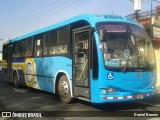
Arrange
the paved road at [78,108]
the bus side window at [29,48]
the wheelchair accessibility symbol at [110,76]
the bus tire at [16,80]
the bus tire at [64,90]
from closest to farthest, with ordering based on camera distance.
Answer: the wheelchair accessibility symbol at [110,76], the paved road at [78,108], the bus tire at [64,90], the bus side window at [29,48], the bus tire at [16,80]

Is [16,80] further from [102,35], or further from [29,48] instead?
[102,35]

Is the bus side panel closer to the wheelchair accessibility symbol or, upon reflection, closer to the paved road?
the paved road

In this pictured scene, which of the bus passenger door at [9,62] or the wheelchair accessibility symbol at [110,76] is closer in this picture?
the wheelchair accessibility symbol at [110,76]

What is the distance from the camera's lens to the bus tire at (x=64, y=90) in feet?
35.8

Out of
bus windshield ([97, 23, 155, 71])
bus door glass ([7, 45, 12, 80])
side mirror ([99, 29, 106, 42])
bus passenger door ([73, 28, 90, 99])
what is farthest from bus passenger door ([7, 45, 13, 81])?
side mirror ([99, 29, 106, 42])

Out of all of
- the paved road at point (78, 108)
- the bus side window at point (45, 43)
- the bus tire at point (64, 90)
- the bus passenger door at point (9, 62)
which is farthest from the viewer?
the bus passenger door at point (9, 62)

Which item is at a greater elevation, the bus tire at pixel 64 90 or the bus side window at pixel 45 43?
the bus side window at pixel 45 43

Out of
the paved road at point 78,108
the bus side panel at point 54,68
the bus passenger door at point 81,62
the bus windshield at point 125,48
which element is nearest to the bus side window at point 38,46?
Answer: the bus side panel at point 54,68

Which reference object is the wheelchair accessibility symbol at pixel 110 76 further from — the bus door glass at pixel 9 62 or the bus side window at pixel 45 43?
the bus door glass at pixel 9 62

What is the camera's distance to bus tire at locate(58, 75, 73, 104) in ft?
35.8

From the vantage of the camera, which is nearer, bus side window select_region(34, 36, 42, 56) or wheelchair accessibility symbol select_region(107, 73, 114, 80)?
wheelchair accessibility symbol select_region(107, 73, 114, 80)

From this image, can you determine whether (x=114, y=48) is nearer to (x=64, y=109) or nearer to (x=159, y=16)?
(x=64, y=109)

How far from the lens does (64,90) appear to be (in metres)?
11.1

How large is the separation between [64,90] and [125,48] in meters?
3.13
